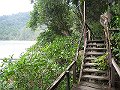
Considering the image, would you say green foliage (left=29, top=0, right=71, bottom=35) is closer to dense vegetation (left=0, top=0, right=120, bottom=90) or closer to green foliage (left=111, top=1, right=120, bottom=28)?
dense vegetation (left=0, top=0, right=120, bottom=90)

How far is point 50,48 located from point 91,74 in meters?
4.51

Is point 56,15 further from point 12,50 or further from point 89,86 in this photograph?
point 89,86

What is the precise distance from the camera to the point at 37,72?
22.6 ft

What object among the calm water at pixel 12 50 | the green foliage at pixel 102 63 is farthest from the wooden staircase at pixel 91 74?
the calm water at pixel 12 50

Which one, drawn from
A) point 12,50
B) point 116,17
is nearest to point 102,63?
point 116,17

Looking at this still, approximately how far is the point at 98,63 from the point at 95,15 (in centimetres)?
731

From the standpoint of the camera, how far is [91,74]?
7051 mm

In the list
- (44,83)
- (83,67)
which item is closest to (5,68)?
(44,83)

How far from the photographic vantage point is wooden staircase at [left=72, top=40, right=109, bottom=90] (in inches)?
228

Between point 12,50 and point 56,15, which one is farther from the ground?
point 56,15

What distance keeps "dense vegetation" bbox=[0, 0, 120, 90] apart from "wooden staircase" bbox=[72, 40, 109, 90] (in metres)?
0.32

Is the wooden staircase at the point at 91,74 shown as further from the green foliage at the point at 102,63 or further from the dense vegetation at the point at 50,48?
the dense vegetation at the point at 50,48

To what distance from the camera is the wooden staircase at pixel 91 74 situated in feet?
19.0

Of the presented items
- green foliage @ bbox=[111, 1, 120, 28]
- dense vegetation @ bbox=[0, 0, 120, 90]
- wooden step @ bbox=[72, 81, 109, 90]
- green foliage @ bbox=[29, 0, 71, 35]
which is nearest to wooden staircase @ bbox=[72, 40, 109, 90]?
wooden step @ bbox=[72, 81, 109, 90]
